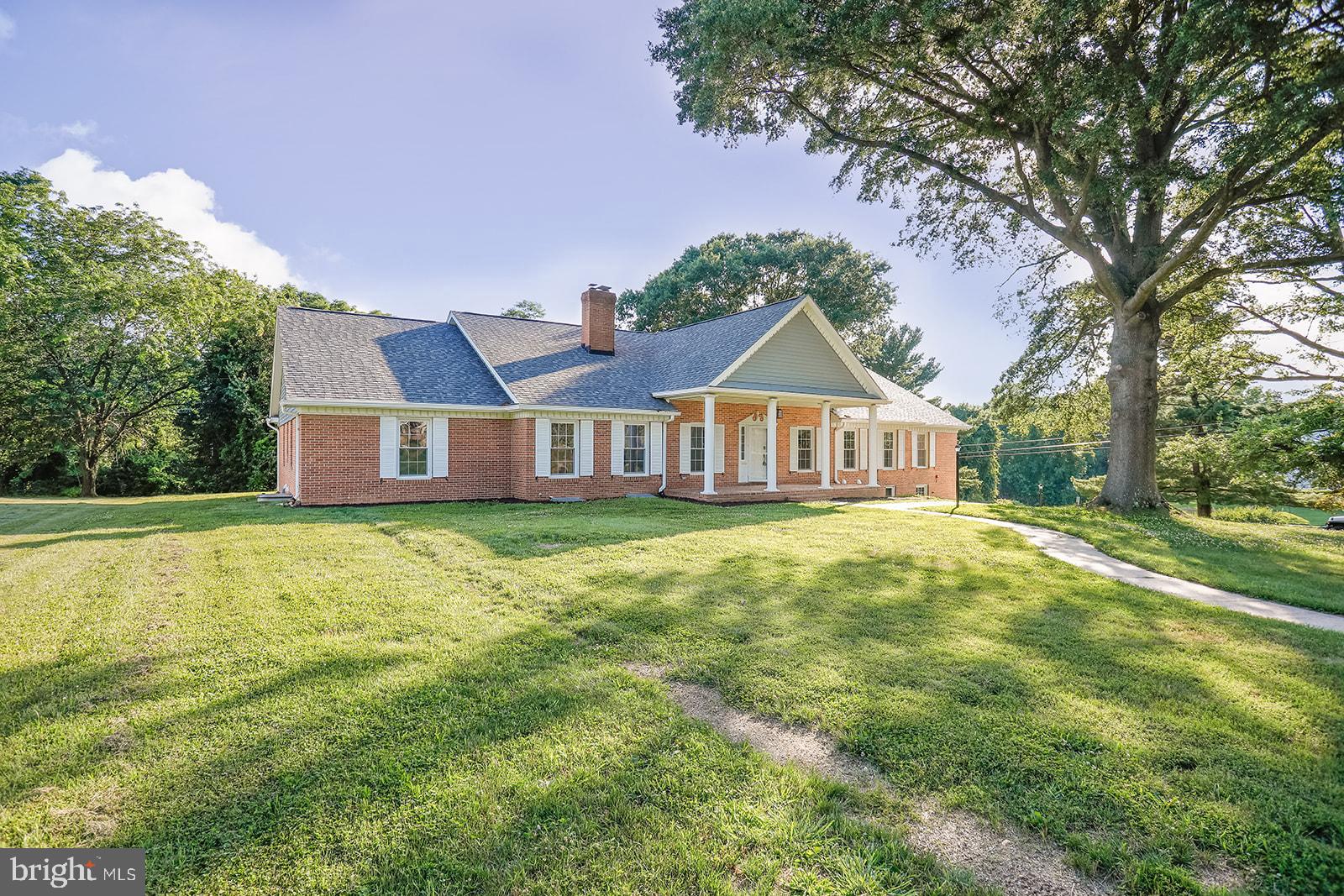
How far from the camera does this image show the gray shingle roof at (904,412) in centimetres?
2125

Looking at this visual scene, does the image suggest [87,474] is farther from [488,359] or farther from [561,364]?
[561,364]

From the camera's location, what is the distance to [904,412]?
22.5 metres

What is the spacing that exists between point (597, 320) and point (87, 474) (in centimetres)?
2108

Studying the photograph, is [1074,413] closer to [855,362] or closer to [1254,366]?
[1254,366]

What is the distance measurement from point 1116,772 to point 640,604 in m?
3.75

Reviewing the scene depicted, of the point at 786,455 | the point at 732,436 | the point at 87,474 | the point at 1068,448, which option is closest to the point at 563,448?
the point at 732,436

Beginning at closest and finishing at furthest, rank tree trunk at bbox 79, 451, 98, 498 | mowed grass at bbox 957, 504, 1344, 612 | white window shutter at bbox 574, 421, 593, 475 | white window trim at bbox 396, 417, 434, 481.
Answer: mowed grass at bbox 957, 504, 1344, 612 → white window trim at bbox 396, 417, 434, 481 → white window shutter at bbox 574, 421, 593, 475 → tree trunk at bbox 79, 451, 98, 498

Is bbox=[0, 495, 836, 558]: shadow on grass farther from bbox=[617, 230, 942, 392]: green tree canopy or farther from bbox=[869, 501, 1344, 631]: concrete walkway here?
bbox=[617, 230, 942, 392]: green tree canopy

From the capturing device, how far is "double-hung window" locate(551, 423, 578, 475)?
51.3 ft

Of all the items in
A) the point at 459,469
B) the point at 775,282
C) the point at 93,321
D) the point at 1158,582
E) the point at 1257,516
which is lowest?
the point at 1257,516

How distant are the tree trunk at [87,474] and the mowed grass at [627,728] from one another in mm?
21489

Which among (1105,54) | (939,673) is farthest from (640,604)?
(1105,54)

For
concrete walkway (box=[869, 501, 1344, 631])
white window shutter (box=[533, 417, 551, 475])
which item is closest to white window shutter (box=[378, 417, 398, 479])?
white window shutter (box=[533, 417, 551, 475])

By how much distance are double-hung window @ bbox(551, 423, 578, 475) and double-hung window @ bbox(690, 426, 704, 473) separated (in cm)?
388
